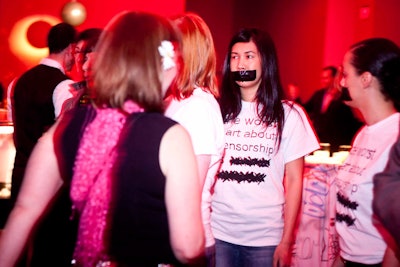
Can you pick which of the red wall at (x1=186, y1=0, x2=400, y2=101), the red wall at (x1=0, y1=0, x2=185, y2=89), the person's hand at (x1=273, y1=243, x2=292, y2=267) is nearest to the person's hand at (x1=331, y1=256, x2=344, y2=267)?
the person's hand at (x1=273, y1=243, x2=292, y2=267)

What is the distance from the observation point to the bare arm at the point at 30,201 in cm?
147

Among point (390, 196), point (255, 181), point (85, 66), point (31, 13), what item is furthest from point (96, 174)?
point (31, 13)

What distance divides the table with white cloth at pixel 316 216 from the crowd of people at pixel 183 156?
2.95 ft

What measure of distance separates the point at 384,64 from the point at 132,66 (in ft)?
3.50

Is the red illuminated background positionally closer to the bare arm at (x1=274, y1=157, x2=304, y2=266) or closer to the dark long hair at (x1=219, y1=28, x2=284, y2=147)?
the dark long hair at (x1=219, y1=28, x2=284, y2=147)

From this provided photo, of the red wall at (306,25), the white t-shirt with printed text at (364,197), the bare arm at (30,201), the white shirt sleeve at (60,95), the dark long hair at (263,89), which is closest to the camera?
the bare arm at (30,201)

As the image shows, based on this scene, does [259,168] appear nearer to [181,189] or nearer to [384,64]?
[384,64]

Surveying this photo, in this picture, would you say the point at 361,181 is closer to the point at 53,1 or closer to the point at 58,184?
the point at 58,184

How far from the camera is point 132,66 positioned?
4.54ft

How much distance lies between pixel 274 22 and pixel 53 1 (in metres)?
5.02

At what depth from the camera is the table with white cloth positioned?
314 cm

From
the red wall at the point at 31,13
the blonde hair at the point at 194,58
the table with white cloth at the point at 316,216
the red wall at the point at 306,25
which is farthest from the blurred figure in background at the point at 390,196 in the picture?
the red wall at the point at 31,13

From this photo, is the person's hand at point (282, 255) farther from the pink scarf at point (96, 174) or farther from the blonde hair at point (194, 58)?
the pink scarf at point (96, 174)

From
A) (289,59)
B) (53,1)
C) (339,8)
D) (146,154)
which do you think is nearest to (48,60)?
(146,154)
